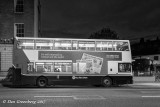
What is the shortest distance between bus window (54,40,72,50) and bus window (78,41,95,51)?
0.89 m

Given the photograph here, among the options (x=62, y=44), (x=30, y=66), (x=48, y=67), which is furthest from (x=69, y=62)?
(x=30, y=66)

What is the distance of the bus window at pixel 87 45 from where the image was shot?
26.2 metres

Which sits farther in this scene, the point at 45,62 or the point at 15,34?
the point at 15,34

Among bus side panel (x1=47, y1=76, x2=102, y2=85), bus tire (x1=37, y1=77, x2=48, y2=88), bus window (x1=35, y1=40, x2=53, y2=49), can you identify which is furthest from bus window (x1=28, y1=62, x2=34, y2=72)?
bus side panel (x1=47, y1=76, x2=102, y2=85)

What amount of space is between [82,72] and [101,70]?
66.0 inches

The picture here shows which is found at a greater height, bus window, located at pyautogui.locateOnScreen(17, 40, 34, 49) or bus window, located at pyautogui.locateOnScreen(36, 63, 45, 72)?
bus window, located at pyautogui.locateOnScreen(17, 40, 34, 49)

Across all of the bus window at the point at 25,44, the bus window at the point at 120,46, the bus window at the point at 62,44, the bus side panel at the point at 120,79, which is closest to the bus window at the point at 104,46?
the bus window at the point at 120,46

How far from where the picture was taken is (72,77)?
26.2m

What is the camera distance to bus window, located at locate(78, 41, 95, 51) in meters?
26.2

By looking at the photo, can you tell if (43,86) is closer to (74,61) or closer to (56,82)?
(56,82)

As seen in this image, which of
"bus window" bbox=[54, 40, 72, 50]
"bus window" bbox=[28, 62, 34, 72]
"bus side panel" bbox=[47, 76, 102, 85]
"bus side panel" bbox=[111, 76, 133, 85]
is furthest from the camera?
"bus side panel" bbox=[111, 76, 133, 85]

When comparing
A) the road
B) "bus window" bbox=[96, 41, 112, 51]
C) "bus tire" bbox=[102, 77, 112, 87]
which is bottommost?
the road

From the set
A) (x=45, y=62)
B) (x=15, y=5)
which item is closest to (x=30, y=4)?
(x=15, y=5)

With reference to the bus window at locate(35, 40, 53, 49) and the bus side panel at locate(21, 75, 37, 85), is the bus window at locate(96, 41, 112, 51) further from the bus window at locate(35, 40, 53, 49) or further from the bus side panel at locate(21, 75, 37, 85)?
the bus side panel at locate(21, 75, 37, 85)
